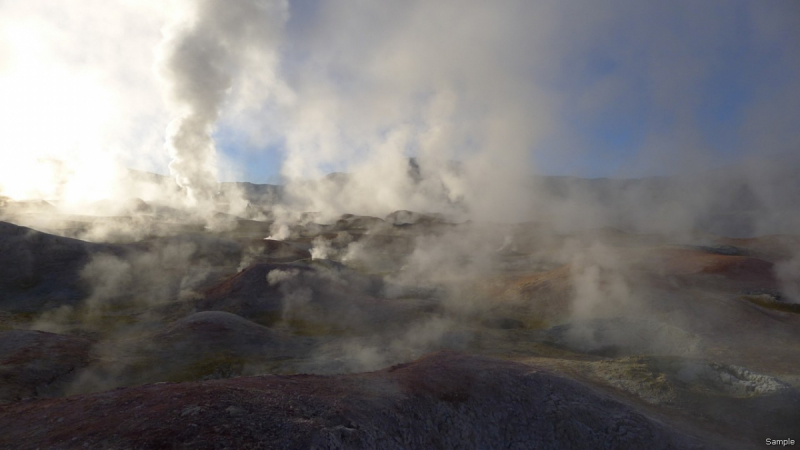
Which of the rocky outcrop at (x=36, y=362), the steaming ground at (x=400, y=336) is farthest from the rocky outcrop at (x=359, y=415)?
the rocky outcrop at (x=36, y=362)

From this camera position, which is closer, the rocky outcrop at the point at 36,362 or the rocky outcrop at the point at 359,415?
the rocky outcrop at the point at 359,415

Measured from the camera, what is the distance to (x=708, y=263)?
4819cm

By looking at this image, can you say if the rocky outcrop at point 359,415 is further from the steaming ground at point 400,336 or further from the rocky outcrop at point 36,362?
the rocky outcrop at point 36,362

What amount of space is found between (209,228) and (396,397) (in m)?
88.2

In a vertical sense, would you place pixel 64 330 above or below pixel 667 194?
below

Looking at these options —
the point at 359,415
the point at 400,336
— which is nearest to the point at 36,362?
the point at 359,415

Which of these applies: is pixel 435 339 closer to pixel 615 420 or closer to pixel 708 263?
pixel 615 420

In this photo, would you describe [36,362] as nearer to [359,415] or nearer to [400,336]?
[359,415]

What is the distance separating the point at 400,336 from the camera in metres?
33.0

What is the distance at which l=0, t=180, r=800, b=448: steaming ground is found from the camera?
1580 cm

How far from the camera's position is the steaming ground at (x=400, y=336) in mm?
15805

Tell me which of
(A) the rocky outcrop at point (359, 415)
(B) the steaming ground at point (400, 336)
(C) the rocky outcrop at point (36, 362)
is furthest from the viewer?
(C) the rocky outcrop at point (36, 362)

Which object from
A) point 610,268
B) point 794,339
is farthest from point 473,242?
point 794,339

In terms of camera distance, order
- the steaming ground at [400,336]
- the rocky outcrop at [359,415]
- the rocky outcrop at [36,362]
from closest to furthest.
Result: 1. the rocky outcrop at [359,415]
2. the steaming ground at [400,336]
3. the rocky outcrop at [36,362]
